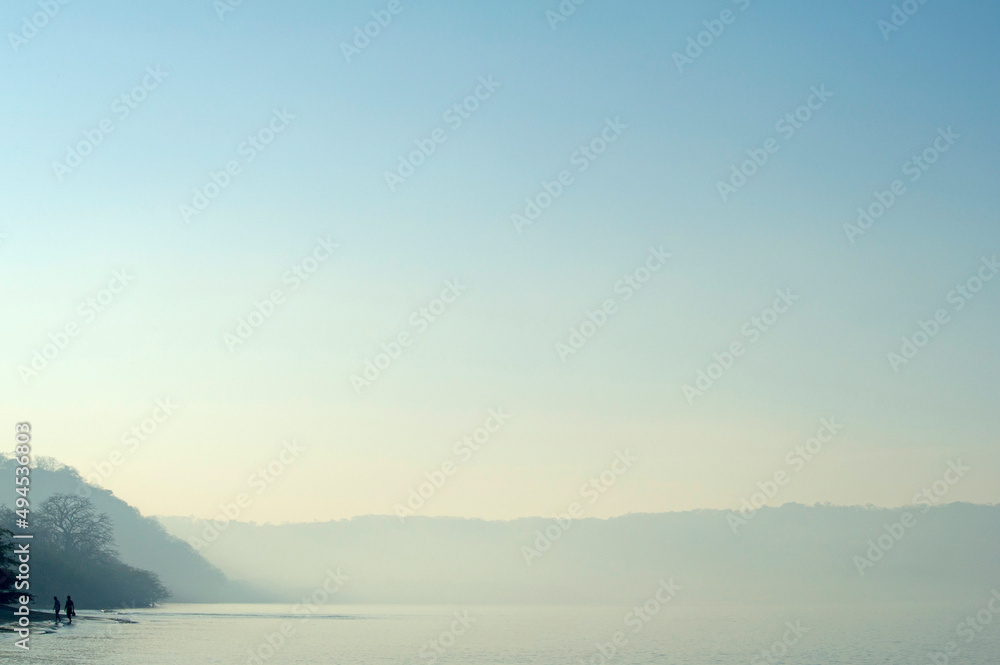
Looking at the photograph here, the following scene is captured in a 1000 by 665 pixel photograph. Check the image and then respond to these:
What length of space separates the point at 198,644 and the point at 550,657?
34016 mm

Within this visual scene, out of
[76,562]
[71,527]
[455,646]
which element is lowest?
[455,646]

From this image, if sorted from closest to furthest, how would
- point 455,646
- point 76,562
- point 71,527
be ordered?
point 455,646 < point 76,562 < point 71,527

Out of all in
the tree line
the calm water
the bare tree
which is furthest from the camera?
the bare tree

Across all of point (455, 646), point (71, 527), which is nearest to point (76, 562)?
point (71, 527)

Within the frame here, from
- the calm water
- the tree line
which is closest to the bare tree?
the tree line

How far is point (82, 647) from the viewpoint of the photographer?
64.6 meters

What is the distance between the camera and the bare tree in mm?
129750

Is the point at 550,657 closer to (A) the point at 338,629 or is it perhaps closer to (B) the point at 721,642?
(B) the point at 721,642

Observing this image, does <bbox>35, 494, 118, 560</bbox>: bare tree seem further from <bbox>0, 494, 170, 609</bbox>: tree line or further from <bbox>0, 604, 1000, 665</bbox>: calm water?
<bbox>0, 604, 1000, 665</bbox>: calm water

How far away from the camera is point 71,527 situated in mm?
131875

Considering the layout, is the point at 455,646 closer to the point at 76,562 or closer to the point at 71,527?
the point at 76,562

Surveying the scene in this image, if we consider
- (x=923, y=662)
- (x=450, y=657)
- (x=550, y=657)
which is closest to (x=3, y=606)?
(x=450, y=657)

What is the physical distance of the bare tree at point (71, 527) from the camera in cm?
12975

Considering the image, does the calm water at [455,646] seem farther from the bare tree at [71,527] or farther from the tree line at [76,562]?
the bare tree at [71,527]
